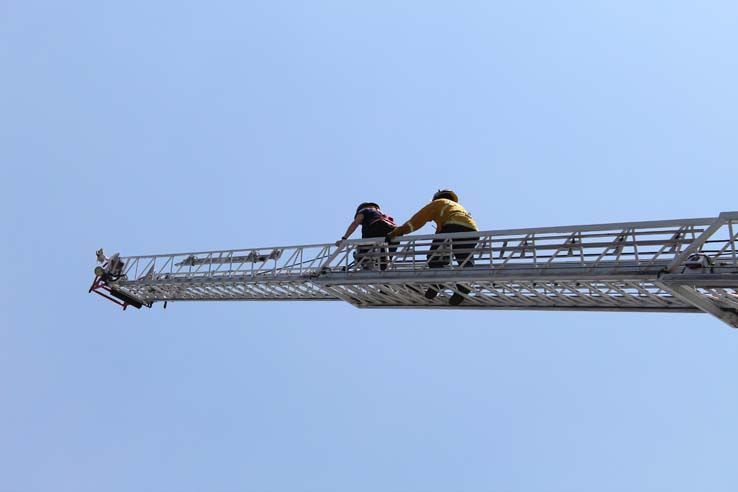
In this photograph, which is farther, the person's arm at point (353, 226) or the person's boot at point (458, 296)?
the person's arm at point (353, 226)

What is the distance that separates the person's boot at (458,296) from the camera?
1230 centimetres

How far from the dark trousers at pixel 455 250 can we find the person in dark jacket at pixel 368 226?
53.0 inches

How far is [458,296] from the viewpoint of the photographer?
41.2ft

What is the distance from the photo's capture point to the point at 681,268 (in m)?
9.39

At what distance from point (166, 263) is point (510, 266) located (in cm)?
1222

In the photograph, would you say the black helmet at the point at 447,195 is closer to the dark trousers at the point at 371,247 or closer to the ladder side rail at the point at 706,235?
the dark trousers at the point at 371,247

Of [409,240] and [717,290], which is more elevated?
[409,240]

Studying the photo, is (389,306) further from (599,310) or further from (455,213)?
(599,310)

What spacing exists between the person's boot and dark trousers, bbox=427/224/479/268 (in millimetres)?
607

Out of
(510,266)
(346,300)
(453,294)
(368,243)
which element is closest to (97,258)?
(346,300)

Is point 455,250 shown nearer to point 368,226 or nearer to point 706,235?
point 368,226

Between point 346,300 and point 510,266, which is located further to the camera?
point 346,300

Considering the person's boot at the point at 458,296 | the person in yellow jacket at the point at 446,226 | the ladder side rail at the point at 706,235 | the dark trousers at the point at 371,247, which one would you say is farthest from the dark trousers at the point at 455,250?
the ladder side rail at the point at 706,235

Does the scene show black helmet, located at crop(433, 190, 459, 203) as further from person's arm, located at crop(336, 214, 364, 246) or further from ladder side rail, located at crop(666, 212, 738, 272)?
ladder side rail, located at crop(666, 212, 738, 272)
